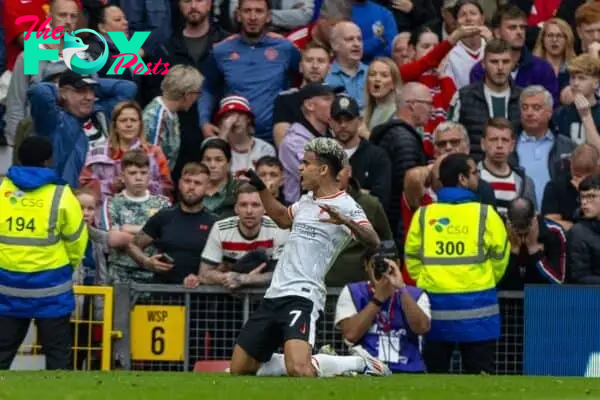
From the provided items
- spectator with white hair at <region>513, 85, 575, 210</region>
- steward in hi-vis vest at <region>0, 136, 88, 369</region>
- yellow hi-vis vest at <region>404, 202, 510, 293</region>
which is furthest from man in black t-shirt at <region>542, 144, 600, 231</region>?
steward in hi-vis vest at <region>0, 136, 88, 369</region>

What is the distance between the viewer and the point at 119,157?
65.1 ft

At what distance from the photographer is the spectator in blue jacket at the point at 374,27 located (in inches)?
878

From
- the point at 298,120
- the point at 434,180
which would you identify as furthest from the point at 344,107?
the point at 298,120

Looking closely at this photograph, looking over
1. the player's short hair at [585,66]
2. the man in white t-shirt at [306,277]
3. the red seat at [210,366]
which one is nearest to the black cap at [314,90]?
the player's short hair at [585,66]

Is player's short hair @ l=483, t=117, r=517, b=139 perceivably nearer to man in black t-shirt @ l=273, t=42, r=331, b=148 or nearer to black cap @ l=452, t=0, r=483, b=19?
man in black t-shirt @ l=273, t=42, r=331, b=148

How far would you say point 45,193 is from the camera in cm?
1775

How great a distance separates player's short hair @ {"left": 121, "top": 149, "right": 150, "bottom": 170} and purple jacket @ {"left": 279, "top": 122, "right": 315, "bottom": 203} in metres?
1.44

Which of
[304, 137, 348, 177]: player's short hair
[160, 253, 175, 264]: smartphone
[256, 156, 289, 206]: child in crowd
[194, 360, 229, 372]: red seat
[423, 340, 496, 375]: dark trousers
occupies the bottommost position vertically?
[194, 360, 229, 372]: red seat

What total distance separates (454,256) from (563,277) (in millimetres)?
1286

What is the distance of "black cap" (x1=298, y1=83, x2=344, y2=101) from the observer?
65.3 feet

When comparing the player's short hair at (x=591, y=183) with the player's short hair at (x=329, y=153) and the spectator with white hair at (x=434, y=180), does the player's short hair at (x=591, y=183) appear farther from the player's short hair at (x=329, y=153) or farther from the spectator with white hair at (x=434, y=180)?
the player's short hair at (x=329, y=153)

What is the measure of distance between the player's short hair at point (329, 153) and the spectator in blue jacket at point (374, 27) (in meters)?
6.06

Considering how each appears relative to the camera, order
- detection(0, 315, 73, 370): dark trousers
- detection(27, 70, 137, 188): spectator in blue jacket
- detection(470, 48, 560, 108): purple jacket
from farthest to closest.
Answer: detection(470, 48, 560, 108): purple jacket
detection(27, 70, 137, 188): spectator in blue jacket
detection(0, 315, 73, 370): dark trousers

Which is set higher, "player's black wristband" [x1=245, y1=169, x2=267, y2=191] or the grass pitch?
"player's black wristband" [x1=245, y1=169, x2=267, y2=191]
